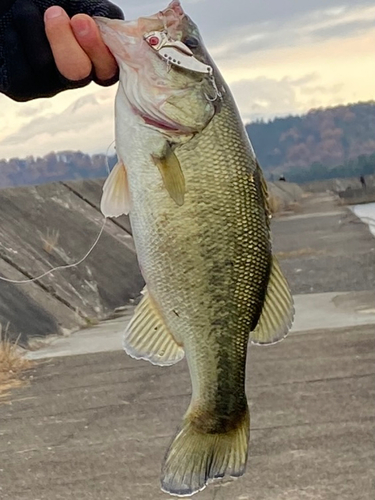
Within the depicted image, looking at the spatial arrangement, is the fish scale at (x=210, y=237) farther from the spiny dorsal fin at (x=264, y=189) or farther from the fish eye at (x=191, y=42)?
the fish eye at (x=191, y=42)

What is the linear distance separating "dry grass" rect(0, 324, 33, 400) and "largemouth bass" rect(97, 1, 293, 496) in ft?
15.9

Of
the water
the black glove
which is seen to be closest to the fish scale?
the black glove

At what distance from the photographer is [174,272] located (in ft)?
9.48

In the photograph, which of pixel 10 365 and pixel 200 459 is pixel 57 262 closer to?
pixel 10 365

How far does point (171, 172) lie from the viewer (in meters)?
2.78

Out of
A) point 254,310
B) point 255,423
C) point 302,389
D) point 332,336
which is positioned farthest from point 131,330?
point 332,336

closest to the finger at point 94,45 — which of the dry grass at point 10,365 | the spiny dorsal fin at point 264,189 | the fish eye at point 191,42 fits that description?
the fish eye at point 191,42

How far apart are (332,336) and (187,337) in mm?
5524

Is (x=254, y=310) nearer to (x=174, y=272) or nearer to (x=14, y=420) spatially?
(x=174, y=272)

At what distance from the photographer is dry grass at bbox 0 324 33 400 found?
7.81 m

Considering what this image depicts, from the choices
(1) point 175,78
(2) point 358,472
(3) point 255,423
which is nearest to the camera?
(1) point 175,78

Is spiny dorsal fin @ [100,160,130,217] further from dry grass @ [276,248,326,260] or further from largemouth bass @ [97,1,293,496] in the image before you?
dry grass @ [276,248,326,260]

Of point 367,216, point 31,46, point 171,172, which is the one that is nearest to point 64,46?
point 31,46

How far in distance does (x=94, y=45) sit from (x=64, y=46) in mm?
89
